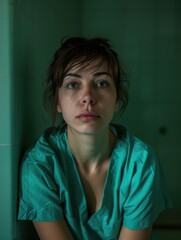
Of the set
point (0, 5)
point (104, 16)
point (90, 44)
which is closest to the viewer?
point (0, 5)

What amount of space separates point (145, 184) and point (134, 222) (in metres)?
0.10

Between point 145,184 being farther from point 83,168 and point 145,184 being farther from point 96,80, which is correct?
point 96,80

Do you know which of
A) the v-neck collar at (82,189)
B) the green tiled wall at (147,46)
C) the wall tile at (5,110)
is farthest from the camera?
the green tiled wall at (147,46)

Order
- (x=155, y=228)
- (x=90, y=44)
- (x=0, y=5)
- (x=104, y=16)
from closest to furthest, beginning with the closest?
1. (x=0, y=5)
2. (x=90, y=44)
3. (x=155, y=228)
4. (x=104, y=16)

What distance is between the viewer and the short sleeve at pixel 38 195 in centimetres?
81

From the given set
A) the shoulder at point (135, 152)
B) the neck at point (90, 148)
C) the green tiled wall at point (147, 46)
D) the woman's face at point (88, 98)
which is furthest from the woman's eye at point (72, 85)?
the green tiled wall at point (147, 46)

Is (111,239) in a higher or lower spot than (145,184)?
lower

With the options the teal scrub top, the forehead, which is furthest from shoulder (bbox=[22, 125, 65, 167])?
the forehead

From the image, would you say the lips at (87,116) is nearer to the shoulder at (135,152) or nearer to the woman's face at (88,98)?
the woman's face at (88,98)

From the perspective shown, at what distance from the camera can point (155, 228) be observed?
1.24 meters

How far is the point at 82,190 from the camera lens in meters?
0.87

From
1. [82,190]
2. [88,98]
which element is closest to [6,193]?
[82,190]

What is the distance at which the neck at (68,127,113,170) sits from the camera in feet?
2.85

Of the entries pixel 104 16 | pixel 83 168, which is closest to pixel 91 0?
pixel 104 16
